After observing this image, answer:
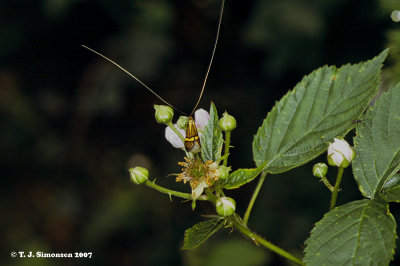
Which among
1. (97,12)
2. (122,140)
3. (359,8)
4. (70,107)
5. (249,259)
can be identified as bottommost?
(249,259)

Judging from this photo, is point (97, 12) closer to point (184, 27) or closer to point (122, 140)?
point (184, 27)

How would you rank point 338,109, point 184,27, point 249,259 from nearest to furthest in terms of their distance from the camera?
1. point 338,109
2. point 249,259
3. point 184,27

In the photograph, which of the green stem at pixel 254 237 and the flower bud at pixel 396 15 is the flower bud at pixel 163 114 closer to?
the green stem at pixel 254 237

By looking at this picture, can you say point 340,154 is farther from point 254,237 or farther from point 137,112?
point 137,112

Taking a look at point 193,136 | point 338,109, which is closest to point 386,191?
point 338,109

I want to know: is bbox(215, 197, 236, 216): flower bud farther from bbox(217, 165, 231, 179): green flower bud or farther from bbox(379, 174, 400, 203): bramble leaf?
bbox(379, 174, 400, 203): bramble leaf

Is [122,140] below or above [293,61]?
above
